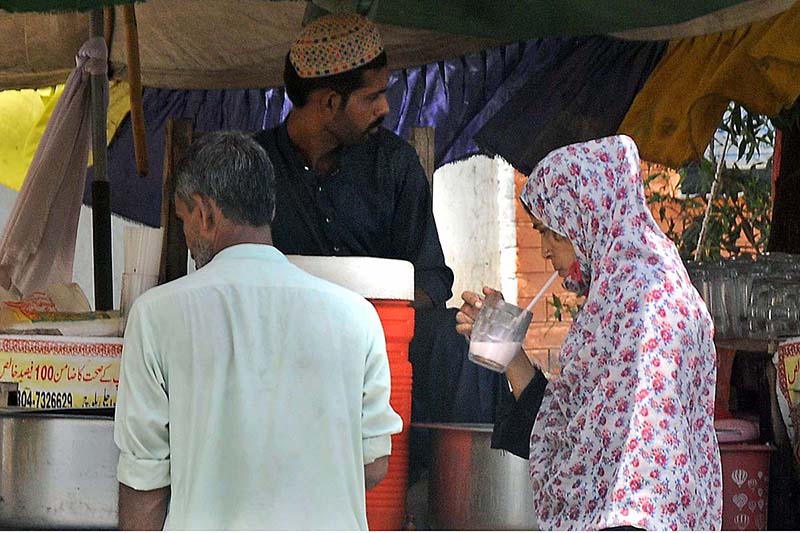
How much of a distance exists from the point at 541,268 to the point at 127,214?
81.3 inches

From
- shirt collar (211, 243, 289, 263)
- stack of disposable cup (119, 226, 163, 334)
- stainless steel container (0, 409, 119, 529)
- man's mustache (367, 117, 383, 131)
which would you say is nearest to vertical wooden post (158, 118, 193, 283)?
stack of disposable cup (119, 226, 163, 334)

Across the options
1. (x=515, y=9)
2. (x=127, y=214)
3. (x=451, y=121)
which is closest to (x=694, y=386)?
(x=515, y=9)

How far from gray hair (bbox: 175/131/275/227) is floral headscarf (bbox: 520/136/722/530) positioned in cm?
62

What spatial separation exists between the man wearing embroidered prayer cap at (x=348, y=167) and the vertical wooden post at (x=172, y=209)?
544 millimetres

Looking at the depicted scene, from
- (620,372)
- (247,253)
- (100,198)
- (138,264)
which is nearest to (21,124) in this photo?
(100,198)

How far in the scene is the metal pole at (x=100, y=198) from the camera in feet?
14.4

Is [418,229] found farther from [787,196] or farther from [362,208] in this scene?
[787,196]

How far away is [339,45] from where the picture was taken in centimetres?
396

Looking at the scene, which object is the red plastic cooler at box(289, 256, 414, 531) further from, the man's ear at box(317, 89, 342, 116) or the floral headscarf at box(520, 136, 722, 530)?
the man's ear at box(317, 89, 342, 116)

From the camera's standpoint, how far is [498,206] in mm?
6594

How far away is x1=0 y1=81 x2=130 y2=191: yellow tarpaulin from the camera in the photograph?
543 cm

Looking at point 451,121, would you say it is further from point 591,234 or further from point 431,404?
point 591,234

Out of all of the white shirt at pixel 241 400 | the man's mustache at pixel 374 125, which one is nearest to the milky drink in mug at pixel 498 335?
the white shirt at pixel 241 400

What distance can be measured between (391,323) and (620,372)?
2.50 ft
